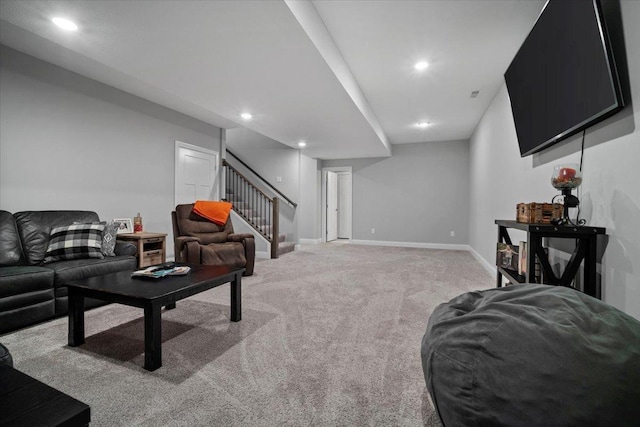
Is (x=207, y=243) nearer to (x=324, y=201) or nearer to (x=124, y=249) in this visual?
(x=124, y=249)

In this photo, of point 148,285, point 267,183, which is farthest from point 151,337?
point 267,183

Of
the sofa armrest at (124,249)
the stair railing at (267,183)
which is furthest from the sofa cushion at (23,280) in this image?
the stair railing at (267,183)

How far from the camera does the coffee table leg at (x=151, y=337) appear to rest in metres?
1.66

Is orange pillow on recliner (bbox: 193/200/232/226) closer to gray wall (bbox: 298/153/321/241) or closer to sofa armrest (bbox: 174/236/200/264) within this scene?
sofa armrest (bbox: 174/236/200/264)

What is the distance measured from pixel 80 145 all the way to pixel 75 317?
2.64 metres

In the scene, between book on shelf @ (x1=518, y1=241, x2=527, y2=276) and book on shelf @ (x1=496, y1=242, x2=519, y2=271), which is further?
book on shelf @ (x1=496, y1=242, x2=519, y2=271)

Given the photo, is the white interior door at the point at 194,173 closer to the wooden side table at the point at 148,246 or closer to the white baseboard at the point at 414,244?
the wooden side table at the point at 148,246

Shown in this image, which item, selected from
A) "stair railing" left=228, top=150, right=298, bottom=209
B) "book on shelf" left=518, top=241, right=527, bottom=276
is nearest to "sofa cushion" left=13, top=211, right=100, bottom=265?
"book on shelf" left=518, top=241, right=527, bottom=276

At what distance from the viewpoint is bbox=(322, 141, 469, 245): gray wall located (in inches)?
275

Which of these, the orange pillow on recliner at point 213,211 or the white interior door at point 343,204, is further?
the white interior door at point 343,204

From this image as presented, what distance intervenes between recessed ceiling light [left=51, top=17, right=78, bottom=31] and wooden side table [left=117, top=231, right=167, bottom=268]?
6.98ft

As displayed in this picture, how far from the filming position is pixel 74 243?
2871 millimetres

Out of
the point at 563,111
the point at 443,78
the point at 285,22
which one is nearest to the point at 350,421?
the point at 563,111

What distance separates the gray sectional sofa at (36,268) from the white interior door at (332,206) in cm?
566
